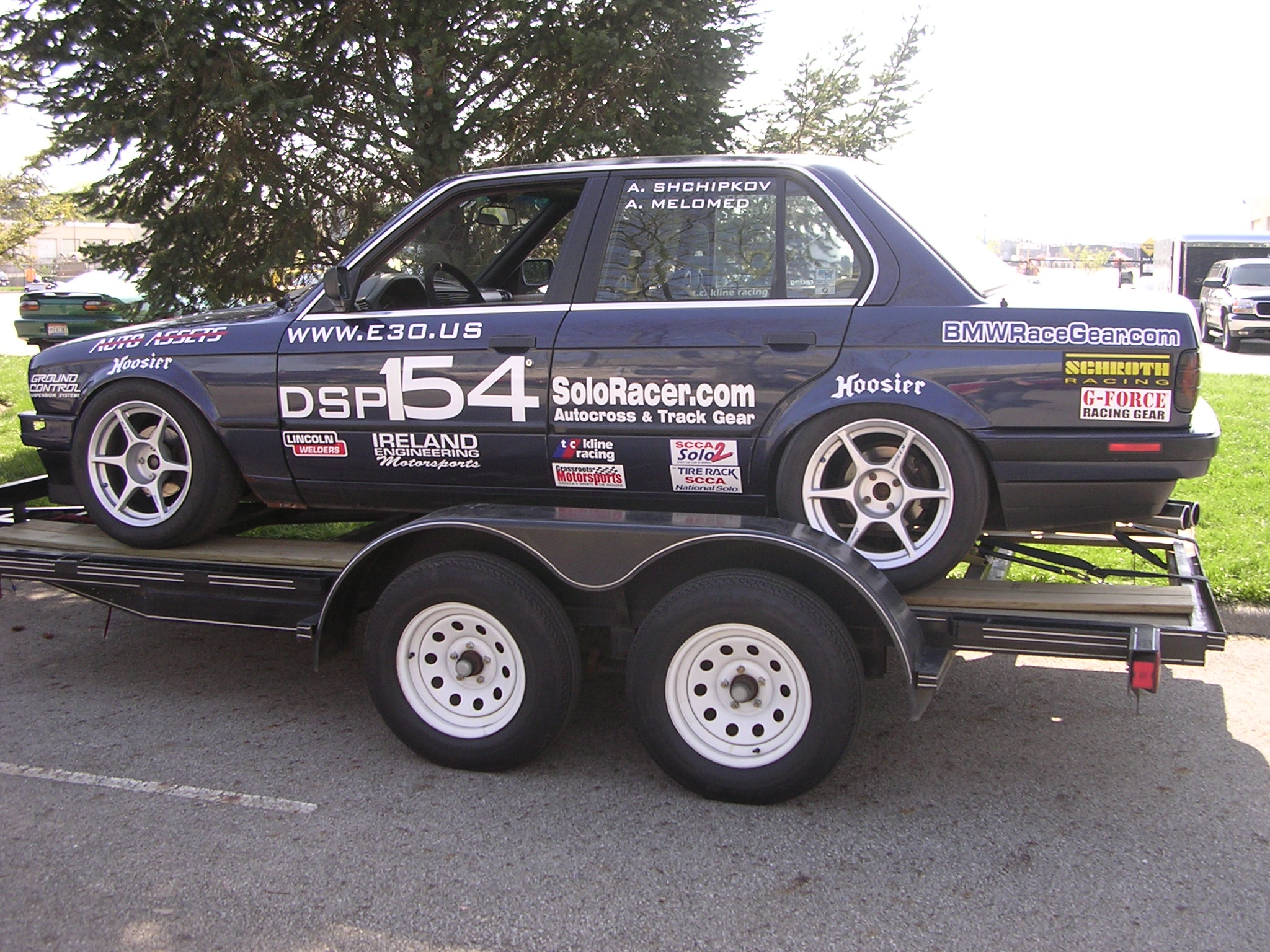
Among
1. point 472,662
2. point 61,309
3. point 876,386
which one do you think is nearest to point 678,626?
point 472,662

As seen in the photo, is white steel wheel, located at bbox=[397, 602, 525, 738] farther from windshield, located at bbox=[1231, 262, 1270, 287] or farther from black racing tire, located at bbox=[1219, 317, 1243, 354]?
windshield, located at bbox=[1231, 262, 1270, 287]

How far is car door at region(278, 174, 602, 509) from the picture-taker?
439 centimetres

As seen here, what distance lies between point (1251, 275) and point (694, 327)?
71.7ft

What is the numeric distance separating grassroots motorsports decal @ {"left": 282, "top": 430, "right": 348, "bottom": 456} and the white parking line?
145 cm

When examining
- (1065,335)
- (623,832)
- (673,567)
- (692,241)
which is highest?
(692,241)

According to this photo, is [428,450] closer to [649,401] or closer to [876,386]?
[649,401]

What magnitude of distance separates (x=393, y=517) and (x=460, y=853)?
2150 millimetres

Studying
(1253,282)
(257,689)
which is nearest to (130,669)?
(257,689)

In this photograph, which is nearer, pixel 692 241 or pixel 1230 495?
pixel 692 241

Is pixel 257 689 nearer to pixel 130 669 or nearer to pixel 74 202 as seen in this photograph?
pixel 130 669

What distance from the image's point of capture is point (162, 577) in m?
4.61

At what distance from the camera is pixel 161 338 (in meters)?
4.91

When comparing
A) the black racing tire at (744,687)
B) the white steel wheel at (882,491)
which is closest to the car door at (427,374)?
the black racing tire at (744,687)

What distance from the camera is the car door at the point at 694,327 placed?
410 centimetres
